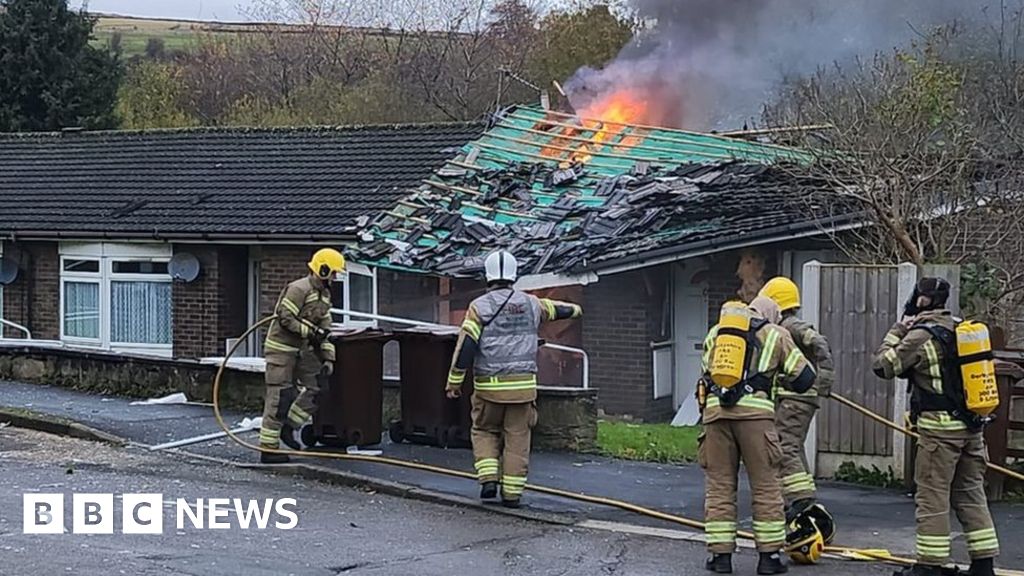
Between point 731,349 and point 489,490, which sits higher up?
point 731,349

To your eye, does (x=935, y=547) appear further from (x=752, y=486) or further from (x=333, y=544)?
(x=333, y=544)

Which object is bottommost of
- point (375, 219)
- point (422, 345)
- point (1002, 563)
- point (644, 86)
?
point (1002, 563)

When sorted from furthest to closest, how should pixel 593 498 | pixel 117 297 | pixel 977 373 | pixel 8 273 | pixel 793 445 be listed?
pixel 8 273
pixel 117 297
pixel 593 498
pixel 793 445
pixel 977 373

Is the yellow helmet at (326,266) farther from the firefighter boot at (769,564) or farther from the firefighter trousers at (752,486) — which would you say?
the firefighter boot at (769,564)

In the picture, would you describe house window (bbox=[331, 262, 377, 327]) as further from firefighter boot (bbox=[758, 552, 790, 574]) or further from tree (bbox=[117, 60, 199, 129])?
tree (bbox=[117, 60, 199, 129])

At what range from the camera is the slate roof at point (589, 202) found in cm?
1716

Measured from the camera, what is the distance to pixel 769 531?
27.2ft

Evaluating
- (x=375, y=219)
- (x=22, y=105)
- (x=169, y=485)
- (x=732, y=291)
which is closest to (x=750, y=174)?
(x=732, y=291)

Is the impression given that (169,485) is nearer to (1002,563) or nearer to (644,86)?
(1002,563)

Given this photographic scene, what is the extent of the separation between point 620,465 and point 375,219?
862 cm

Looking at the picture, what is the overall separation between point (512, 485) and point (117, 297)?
1400 centimetres

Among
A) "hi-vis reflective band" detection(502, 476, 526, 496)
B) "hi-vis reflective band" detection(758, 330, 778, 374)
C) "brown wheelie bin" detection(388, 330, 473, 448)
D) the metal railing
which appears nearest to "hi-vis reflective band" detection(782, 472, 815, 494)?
"hi-vis reflective band" detection(758, 330, 778, 374)

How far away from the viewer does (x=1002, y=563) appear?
8.77 meters

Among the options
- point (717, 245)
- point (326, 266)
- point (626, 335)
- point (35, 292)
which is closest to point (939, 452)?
point (326, 266)
